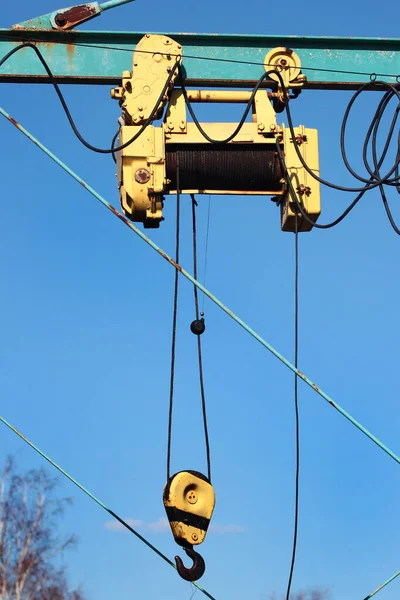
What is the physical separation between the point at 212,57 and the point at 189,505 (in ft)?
9.61

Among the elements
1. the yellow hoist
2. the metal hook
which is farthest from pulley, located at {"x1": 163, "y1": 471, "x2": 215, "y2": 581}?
the yellow hoist

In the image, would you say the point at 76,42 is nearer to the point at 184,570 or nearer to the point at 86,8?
the point at 86,8

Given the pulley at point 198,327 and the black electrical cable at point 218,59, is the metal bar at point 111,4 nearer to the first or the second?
the black electrical cable at point 218,59

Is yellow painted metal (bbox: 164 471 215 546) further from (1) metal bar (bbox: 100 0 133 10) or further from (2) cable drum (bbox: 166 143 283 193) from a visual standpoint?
(1) metal bar (bbox: 100 0 133 10)

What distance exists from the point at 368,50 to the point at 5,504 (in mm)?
13201

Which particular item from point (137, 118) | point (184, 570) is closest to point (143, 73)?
point (137, 118)

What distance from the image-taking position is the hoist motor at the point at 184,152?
25.2ft

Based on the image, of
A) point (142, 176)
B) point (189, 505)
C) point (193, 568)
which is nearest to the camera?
point (193, 568)

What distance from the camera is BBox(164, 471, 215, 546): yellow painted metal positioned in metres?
6.93

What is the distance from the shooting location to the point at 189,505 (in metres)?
6.99

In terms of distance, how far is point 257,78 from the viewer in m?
8.20

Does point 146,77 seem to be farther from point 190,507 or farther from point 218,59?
point 190,507

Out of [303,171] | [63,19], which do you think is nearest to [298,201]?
[303,171]

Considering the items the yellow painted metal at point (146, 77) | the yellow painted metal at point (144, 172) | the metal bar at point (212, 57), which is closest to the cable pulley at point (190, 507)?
the yellow painted metal at point (144, 172)
